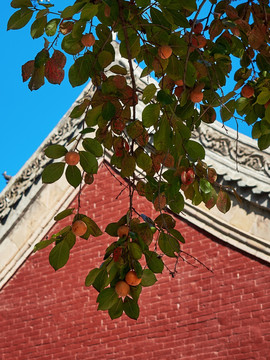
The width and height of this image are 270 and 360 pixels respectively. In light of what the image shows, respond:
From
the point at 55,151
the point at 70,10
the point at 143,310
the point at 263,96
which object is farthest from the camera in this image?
the point at 143,310

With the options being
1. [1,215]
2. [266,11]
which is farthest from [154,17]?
[1,215]

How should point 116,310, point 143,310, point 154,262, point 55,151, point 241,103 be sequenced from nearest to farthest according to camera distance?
point 55,151 → point 116,310 → point 154,262 → point 241,103 → point 143,310

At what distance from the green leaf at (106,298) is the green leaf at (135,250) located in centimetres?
18

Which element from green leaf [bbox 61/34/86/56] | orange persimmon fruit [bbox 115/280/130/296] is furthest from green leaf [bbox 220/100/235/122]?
orange persimmon fruit [bbox 115/280/130/296]

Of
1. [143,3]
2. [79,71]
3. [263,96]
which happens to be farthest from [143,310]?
[143,3]

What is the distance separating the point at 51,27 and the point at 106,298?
122 cm

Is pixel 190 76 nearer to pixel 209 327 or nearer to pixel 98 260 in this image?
pixel 209 327

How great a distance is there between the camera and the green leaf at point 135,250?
2.81m

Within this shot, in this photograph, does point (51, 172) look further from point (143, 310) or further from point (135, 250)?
point (143, 310)

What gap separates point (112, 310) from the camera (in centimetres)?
280

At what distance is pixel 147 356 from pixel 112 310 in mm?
3604

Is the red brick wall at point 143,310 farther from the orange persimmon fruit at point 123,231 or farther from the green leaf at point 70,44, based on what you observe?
the green leaf at point 70,44

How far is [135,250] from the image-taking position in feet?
9.27

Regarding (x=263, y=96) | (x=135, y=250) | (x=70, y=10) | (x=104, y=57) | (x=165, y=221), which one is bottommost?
(x=135, y=250)
